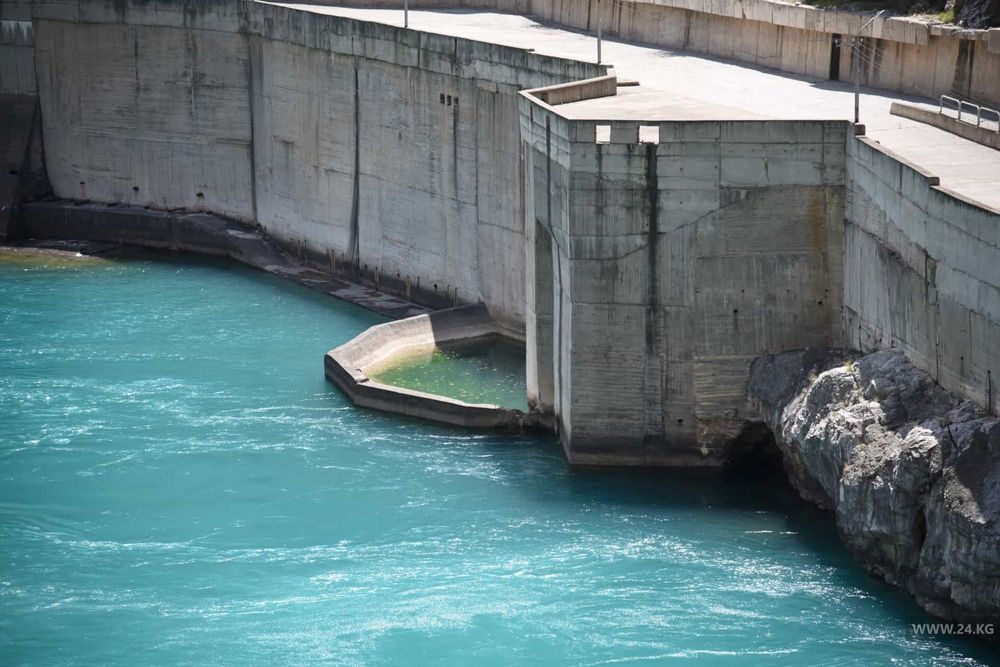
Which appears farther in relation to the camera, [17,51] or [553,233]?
[17,51]

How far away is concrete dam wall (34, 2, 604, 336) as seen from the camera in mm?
40938

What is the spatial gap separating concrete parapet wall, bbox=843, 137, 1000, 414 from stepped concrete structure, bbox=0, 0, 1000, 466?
0.18ft

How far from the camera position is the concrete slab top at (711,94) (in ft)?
94.3

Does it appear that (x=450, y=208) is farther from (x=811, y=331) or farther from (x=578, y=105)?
(x=811, y=331)

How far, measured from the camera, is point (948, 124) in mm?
Answer: 30953

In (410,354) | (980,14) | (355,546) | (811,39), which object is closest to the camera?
(355,546)

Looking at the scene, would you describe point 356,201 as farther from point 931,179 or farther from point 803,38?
point 931,179

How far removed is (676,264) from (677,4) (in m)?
14.4

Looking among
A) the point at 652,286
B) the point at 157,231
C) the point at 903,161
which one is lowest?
the point at 157,231

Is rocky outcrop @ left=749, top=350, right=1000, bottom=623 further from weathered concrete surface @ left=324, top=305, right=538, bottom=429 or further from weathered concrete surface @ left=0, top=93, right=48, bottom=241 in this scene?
weathered concrete surface @ left=0, top=93, right=48, bottom=241

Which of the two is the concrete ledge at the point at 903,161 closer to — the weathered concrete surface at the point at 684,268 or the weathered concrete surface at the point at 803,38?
the weathered concrete surface at the point at 684,268

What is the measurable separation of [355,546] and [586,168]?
24.5 feet

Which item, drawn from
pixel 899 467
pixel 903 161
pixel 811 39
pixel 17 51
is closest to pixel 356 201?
pixel 17 51

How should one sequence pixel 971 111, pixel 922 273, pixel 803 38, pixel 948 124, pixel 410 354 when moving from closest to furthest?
pixel 922 273
pixel 948 124
pixel 971 111
pixel 410 354
pixel 803 38
